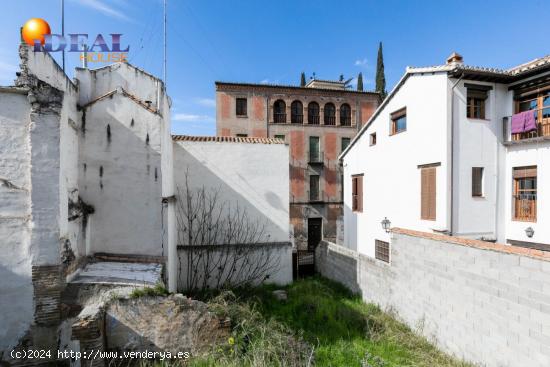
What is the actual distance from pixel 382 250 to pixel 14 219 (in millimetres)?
12131

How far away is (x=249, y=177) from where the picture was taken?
428 inches

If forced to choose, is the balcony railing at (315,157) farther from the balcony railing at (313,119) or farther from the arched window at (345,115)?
the arched window at (345,115)

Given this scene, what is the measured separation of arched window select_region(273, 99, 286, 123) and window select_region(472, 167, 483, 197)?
13.0 m

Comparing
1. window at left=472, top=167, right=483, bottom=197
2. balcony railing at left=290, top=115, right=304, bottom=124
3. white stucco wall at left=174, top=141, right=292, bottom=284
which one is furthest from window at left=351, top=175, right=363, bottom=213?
balcony railing at left=290, top=115, right=304, bottom=124

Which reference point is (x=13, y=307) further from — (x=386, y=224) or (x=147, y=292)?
(x=386, y=224)

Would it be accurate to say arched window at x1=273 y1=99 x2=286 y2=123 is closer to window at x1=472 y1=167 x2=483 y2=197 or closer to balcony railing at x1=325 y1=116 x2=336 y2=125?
balcony railing at x1=325 y1=116 x2=336 y2=125

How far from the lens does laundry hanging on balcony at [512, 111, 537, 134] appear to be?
8.88m

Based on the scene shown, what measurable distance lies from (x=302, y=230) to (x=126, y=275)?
49.0ft

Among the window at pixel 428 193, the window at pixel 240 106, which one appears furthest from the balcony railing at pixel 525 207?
the window at pixel 240 106

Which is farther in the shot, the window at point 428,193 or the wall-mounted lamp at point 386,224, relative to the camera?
the wall-mounted lamp at point 386,224

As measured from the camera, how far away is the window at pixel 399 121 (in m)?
10.9

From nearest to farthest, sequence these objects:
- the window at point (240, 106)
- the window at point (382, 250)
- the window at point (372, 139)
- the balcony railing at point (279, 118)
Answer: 1. the window at point (382, 250)
2. the window at point (372, 139)
3. the window at point (240, 106)
4. the balcony railing at point (279, 118)

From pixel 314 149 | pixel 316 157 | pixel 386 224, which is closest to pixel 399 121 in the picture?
pixel 386 224

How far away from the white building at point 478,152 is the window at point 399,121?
0.28m
